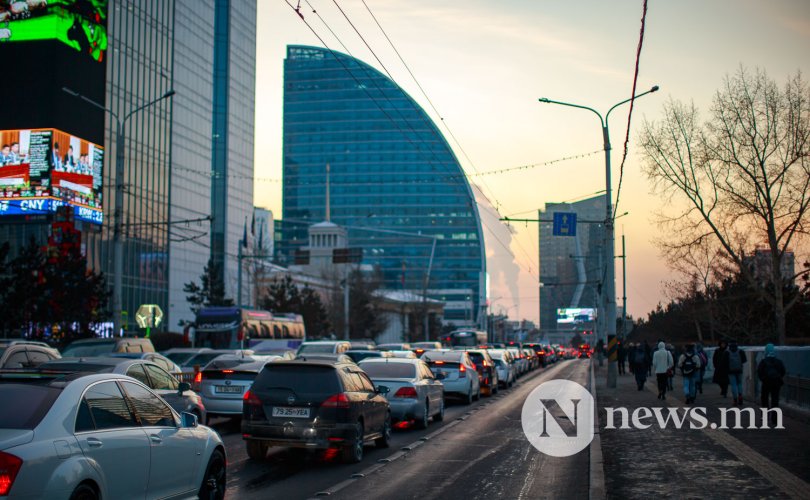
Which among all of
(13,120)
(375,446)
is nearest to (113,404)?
(375,446)

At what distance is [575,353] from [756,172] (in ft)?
390

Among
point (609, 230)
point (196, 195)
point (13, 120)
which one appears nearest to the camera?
point (609, 230)

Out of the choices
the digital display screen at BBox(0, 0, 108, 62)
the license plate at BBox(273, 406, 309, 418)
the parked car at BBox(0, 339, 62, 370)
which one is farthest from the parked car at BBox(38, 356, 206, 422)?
the digital display screen at BBox(0, 0, 108, 62)

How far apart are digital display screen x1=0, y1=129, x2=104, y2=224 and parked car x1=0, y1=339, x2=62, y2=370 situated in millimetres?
43617

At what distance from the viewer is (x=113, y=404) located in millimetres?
7570

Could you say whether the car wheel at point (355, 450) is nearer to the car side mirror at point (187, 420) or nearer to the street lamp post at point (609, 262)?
the car side mirror at point (187, 420)

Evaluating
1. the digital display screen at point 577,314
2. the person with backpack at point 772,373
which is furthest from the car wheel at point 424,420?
the digital display screen at point 577,314

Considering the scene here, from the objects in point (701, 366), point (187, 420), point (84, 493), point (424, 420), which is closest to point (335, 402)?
point (187, 420)

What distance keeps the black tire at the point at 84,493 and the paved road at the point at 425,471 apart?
391 centimetres

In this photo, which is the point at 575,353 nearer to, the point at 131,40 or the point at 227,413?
the point at 131,40

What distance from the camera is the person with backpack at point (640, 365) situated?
32031 mm
